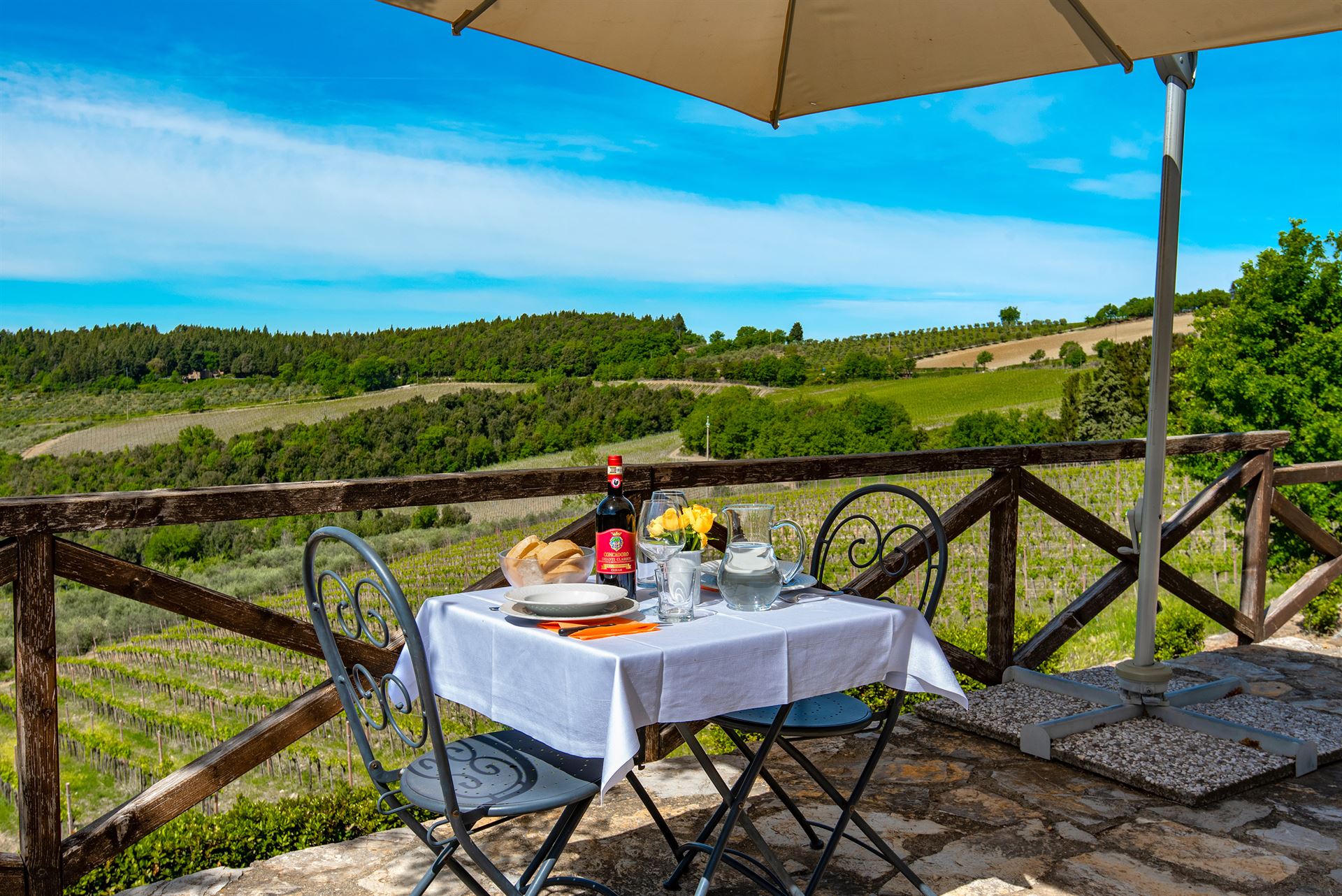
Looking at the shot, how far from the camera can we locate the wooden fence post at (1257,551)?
162 inches

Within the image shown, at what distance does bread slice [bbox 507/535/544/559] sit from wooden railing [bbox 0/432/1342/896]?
1.57 ft

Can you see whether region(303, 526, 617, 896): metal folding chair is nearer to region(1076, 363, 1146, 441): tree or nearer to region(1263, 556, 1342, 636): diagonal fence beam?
region(1263, 556, 1342, 636): diagonal fence beam

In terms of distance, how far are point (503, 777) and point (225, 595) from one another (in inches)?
35.2

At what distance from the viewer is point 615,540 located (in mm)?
1820

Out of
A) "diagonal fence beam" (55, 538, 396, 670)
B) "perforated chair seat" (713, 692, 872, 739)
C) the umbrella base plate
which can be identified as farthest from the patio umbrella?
"perforated chair seat" (713, 692, 872, 739)

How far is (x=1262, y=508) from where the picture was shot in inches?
162

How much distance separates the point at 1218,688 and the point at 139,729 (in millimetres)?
3362

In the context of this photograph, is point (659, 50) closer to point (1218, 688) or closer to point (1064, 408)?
point (1218, 688)

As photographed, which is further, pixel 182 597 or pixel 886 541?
pixel 886 541

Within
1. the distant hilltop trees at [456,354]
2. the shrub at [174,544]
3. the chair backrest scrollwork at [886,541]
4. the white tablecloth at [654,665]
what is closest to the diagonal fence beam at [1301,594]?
the chair backrest scrollwork at [886,541]

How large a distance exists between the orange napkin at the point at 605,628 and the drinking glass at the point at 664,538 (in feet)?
0.16

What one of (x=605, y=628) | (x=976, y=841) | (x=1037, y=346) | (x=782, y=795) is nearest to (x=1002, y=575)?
(x=976, y=841)

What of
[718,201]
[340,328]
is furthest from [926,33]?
[718,201]

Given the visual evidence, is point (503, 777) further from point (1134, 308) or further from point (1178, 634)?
point (1134, 308)
